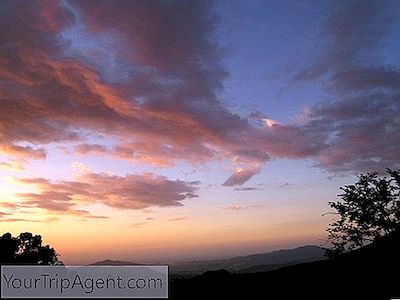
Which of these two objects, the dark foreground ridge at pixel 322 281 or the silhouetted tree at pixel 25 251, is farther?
the silhouetted tree at pixel 25 251

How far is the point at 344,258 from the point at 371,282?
5203 mm

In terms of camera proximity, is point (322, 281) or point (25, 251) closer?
point (322, 281)

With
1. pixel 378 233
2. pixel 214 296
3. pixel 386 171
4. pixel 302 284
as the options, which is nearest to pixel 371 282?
pixel 302 284

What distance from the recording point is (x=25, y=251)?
6712 centimetres

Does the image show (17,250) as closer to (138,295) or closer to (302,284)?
(138,295)

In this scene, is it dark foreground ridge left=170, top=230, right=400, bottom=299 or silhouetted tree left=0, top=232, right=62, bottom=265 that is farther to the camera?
silhouetted tree left=0, top=232, right=62, bottom=265

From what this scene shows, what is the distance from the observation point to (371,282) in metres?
18.5

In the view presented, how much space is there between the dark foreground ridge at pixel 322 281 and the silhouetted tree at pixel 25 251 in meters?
46.9

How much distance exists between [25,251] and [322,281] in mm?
64387

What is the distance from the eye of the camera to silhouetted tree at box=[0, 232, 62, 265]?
197ft

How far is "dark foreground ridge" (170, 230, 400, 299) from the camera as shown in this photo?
59.6 ft

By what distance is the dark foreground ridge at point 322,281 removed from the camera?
18.2 metres

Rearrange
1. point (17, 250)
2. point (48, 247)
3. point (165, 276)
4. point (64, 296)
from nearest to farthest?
1. point (64, 296)
2. point (165, 276)
3. point (17, 250)
4. point (48, 247)

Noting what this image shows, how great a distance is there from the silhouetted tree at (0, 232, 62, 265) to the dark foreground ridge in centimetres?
4685
